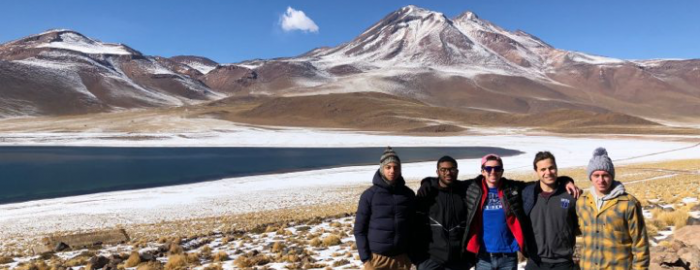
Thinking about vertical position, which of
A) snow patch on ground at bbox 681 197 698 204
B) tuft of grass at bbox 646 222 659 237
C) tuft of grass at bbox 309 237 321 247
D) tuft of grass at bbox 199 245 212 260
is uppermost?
snow patch on ground at bbox 681 197 698 204

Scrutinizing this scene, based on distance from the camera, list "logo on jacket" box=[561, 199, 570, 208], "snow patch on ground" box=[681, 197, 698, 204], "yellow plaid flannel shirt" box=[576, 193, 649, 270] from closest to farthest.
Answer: "yellow plaid flannel shirt" box=[576, 193, 649, 270]
"logo on jacket" box=[561, 199, 570, 208]
"snow patch on ground" box=[681, 197, 698, 204]

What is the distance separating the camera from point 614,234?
4676 millimetres

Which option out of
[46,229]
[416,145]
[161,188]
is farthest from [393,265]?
[416,145]

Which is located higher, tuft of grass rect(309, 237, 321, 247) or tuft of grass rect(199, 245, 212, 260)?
tuft of grass rect(309, 237, 321, 247)

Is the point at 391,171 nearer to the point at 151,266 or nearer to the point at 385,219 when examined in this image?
the point at 385,219

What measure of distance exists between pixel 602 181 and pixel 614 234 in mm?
505

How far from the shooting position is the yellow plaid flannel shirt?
456 centimetres

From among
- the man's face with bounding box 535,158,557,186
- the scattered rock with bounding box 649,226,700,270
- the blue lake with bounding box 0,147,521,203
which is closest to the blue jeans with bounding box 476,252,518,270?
the man's face with bounding box 535,158,557,186

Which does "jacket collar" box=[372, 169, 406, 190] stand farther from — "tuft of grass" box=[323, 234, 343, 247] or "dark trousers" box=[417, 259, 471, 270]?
"tuft of grass" box=[323, 234, 343, 247]

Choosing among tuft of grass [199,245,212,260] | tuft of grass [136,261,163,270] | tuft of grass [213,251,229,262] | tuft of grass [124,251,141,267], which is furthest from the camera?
tuft of grass [199,245,212,260]

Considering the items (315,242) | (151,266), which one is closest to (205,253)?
(151,266)

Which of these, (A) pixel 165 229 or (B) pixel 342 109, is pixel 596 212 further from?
(B) pixel 342 109

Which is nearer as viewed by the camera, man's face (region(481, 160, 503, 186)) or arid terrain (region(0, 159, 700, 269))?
man's face (region(481, 160, 503, 186))

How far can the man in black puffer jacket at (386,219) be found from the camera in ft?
17.3
